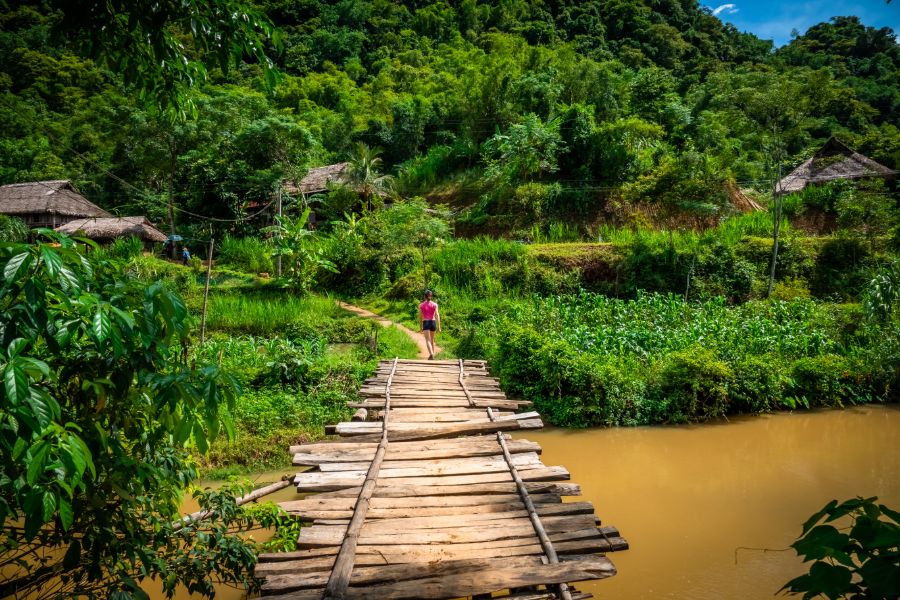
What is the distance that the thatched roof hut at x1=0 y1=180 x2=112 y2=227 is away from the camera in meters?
21.6

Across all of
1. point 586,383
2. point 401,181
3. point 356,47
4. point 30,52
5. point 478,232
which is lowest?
point 586,383

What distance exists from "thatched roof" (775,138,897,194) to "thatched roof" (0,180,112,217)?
2627 centimetres

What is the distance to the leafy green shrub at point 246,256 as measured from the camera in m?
16.4

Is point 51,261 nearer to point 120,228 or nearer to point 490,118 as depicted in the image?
point 120,228

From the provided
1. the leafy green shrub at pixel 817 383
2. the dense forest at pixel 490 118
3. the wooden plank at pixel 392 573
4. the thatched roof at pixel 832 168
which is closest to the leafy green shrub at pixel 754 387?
the leafy green shrub at pixel 817 383

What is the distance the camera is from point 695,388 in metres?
8.38

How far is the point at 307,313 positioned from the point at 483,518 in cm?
909

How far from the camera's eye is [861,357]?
9992 millimetres

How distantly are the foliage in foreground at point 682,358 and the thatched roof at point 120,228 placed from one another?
1545 centimetres

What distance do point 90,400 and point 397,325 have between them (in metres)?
10.3

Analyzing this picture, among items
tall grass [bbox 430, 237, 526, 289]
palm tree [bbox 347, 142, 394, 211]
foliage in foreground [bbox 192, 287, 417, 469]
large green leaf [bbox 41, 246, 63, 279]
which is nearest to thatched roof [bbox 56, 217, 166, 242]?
palm tree [bbox 347, 142, 394, 211]

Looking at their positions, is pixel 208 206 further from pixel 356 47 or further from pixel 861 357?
pixel 356 47

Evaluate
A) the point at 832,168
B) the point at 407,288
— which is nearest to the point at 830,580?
the point at 407,288

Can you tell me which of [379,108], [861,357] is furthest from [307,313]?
[379,108]
